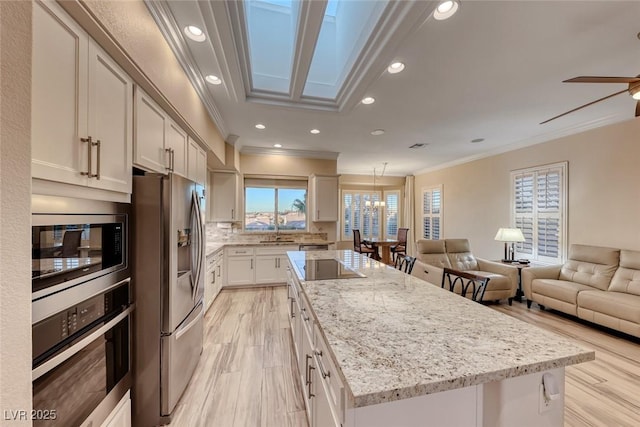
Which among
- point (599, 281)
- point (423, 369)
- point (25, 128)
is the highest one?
point (25, 128)

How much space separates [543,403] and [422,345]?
0.46 meters

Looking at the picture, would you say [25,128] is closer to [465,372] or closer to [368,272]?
[465,372]

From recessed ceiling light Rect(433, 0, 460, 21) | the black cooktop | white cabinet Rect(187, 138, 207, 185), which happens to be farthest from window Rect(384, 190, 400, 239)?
recessed ceiling light Rect(433, 0, 460, 21)

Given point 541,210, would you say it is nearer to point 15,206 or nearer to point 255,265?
point 255,265

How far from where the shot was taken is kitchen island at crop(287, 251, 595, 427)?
2.65 ft

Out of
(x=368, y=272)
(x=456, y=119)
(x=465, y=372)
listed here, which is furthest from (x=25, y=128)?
(x=456, y=119)

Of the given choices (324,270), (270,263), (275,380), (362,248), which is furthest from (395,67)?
(362,248)

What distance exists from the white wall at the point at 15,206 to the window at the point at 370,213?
26.0 feet

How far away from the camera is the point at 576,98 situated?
118 inches

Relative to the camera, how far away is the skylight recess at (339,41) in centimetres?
206

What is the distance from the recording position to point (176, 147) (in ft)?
7.57

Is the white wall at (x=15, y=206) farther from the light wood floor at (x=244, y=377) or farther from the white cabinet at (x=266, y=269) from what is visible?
the white cabinet at (x=266, y=269)

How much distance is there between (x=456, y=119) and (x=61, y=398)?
4517 mm

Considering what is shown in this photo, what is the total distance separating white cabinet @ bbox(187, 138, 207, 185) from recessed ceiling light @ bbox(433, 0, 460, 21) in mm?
2445
